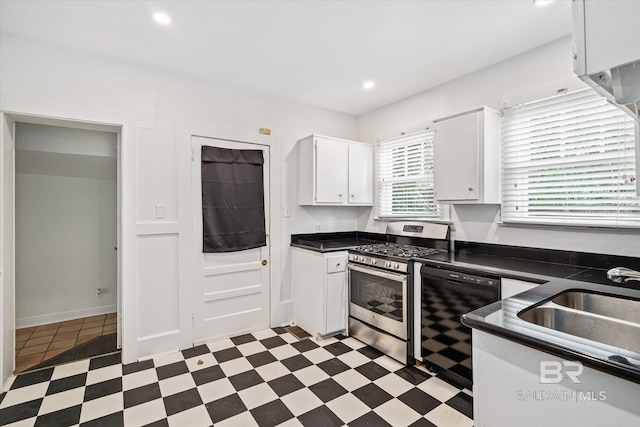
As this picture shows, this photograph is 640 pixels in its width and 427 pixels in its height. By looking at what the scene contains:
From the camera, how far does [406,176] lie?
3.54 m

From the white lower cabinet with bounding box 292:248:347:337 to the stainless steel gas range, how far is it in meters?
0.09

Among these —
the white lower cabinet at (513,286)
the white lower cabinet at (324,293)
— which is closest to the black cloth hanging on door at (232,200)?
the white lower cabinet at (324,293)

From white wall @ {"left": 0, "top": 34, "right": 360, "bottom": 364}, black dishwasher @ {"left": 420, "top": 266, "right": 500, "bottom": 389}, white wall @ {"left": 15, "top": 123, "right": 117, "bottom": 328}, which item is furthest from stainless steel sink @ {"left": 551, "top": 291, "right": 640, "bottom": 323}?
white wall @ {"left": 15, "top": 123, "right": 117, "bottom": 328}

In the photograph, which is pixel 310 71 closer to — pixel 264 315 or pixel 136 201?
pixel 136 201

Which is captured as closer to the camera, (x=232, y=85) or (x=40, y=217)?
(x=232, y=85)

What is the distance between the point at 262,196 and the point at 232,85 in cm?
118

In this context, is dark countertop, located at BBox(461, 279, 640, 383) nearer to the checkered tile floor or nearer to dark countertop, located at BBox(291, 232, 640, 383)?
dark countertop, located at BBox(291, 232, 640, 383)

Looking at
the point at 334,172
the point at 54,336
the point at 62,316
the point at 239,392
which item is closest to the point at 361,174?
the point at 334,172

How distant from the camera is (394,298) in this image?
8.87ft

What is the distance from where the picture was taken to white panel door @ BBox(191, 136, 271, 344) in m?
3.03

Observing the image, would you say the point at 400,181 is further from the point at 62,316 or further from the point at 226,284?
the point at 62,316

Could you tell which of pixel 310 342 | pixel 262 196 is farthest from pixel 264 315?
pixel 262 196

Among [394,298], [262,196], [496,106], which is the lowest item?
[394,298]

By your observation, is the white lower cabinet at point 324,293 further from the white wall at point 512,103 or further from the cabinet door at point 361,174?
the white wall at point 512,103
